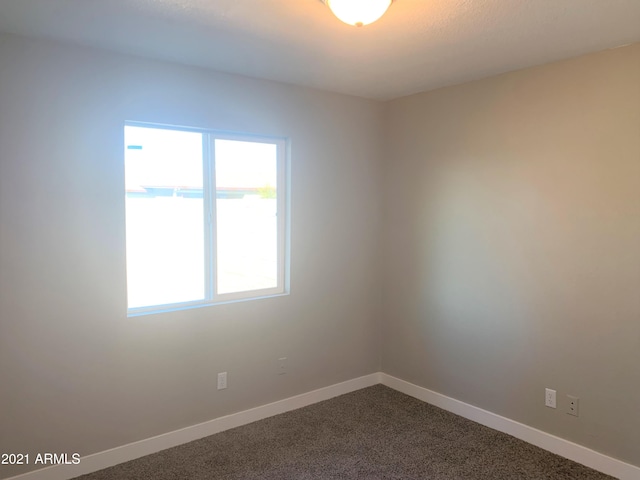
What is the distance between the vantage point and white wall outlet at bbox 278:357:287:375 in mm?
3365

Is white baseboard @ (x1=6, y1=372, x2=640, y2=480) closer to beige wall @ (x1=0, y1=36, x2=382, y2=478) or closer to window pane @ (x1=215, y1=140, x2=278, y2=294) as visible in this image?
beige wall @ (x1=0, y1=36, x2=382, y2=478)

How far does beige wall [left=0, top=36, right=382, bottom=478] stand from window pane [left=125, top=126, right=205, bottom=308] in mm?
139

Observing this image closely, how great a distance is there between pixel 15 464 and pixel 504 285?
3.05 m

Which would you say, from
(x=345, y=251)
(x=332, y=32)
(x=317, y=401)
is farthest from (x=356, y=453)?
(x=332, y=32)

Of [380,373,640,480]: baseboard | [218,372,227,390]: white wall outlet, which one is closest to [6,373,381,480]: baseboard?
[218,372,227,390]: white wall outlet

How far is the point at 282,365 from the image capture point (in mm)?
3379

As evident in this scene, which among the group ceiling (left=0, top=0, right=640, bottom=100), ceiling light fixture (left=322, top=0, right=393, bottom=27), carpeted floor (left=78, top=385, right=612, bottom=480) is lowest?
carpeted floor (left=78, top=385, right=612, bottom=480)

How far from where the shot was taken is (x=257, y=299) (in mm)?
3238

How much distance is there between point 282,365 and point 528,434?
67.6 inches

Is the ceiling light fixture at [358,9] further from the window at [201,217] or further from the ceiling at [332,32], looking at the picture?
the window at [201,217]

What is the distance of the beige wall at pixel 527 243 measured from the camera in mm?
2541

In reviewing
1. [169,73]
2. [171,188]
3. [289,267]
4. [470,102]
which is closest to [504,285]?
[470,102]

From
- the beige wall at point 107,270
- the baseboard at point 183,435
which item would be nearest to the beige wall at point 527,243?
the baseboard at point 183,435

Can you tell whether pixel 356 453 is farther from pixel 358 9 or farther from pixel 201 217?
pixel 358 9
